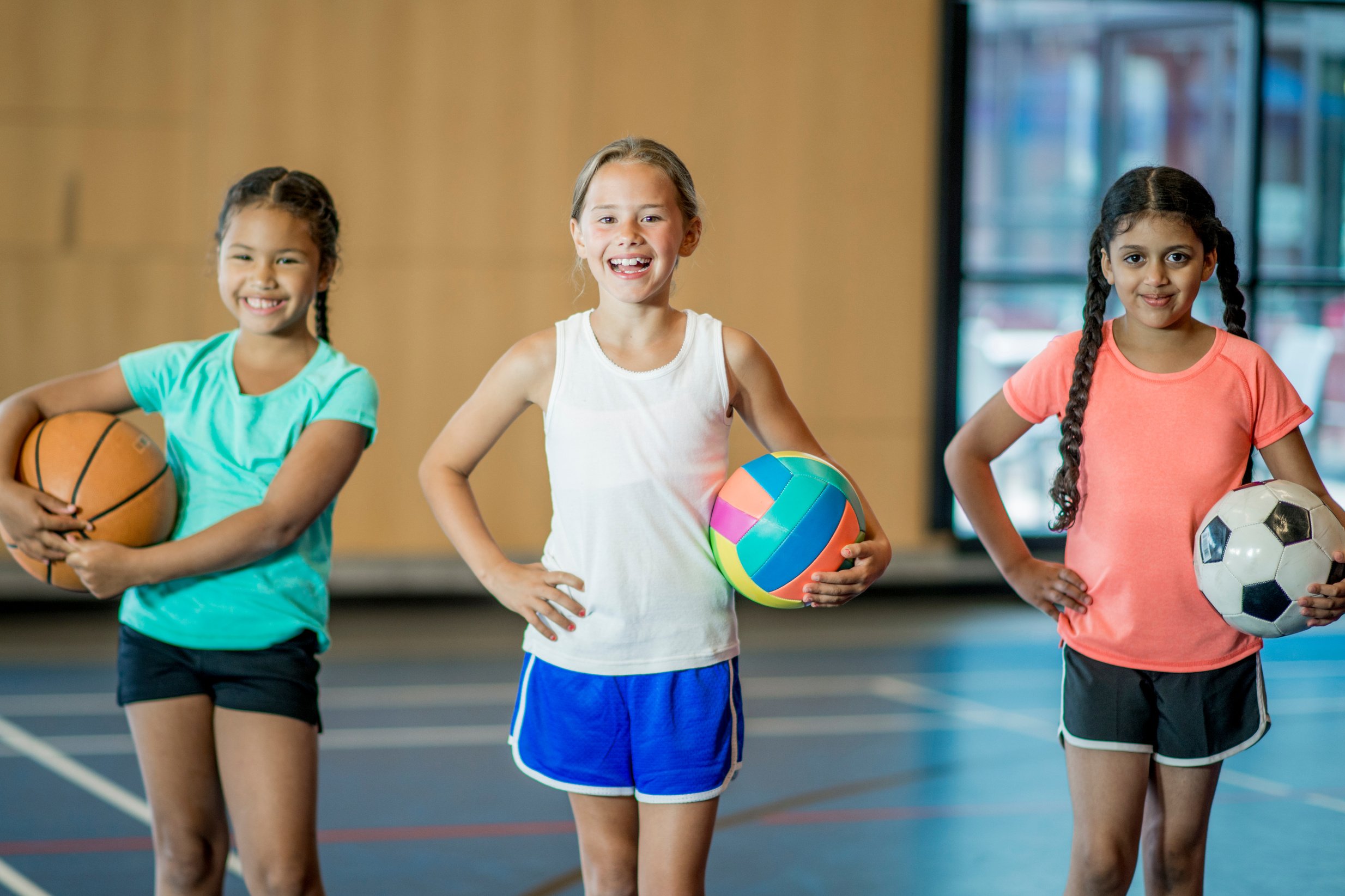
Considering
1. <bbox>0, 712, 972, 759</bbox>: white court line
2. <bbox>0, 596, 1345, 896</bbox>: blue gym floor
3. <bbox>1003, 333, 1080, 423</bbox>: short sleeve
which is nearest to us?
<bbox>1003, 333, 1080, 423</bbox>: short sleeve

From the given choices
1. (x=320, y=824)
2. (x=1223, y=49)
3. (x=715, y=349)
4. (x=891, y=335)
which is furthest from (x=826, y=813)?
(x=1223, y=49)

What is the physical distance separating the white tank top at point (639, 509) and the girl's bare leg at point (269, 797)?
0.49 meters

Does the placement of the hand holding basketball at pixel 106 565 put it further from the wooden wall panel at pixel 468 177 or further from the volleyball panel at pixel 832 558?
the wooden wall panel at pixel 468 177

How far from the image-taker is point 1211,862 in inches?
133

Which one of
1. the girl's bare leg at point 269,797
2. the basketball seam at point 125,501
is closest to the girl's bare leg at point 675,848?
the girl's bare leg at point 269,797

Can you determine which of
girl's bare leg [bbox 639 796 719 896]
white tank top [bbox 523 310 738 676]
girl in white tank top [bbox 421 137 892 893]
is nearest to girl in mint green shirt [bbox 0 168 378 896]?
girl in white tank top [bbox 421 137 892 893]

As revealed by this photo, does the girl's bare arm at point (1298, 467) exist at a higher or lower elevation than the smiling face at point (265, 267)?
lower

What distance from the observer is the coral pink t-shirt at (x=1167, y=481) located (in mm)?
2154

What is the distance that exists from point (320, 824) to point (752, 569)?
2.16 meters

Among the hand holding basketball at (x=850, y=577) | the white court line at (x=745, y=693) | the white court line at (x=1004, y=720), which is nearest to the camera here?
the hand holding basketball at (x=850, y=577)

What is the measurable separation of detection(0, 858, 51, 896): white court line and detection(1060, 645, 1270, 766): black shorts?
2408mm

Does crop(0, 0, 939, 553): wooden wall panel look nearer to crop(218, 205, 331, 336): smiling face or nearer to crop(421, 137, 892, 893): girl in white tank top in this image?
crop(218, 205, 331, 336): smiling face

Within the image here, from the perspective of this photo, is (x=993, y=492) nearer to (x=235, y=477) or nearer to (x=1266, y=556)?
(x=1266, y=556)

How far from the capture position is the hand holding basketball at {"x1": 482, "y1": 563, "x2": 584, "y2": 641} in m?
1.97
